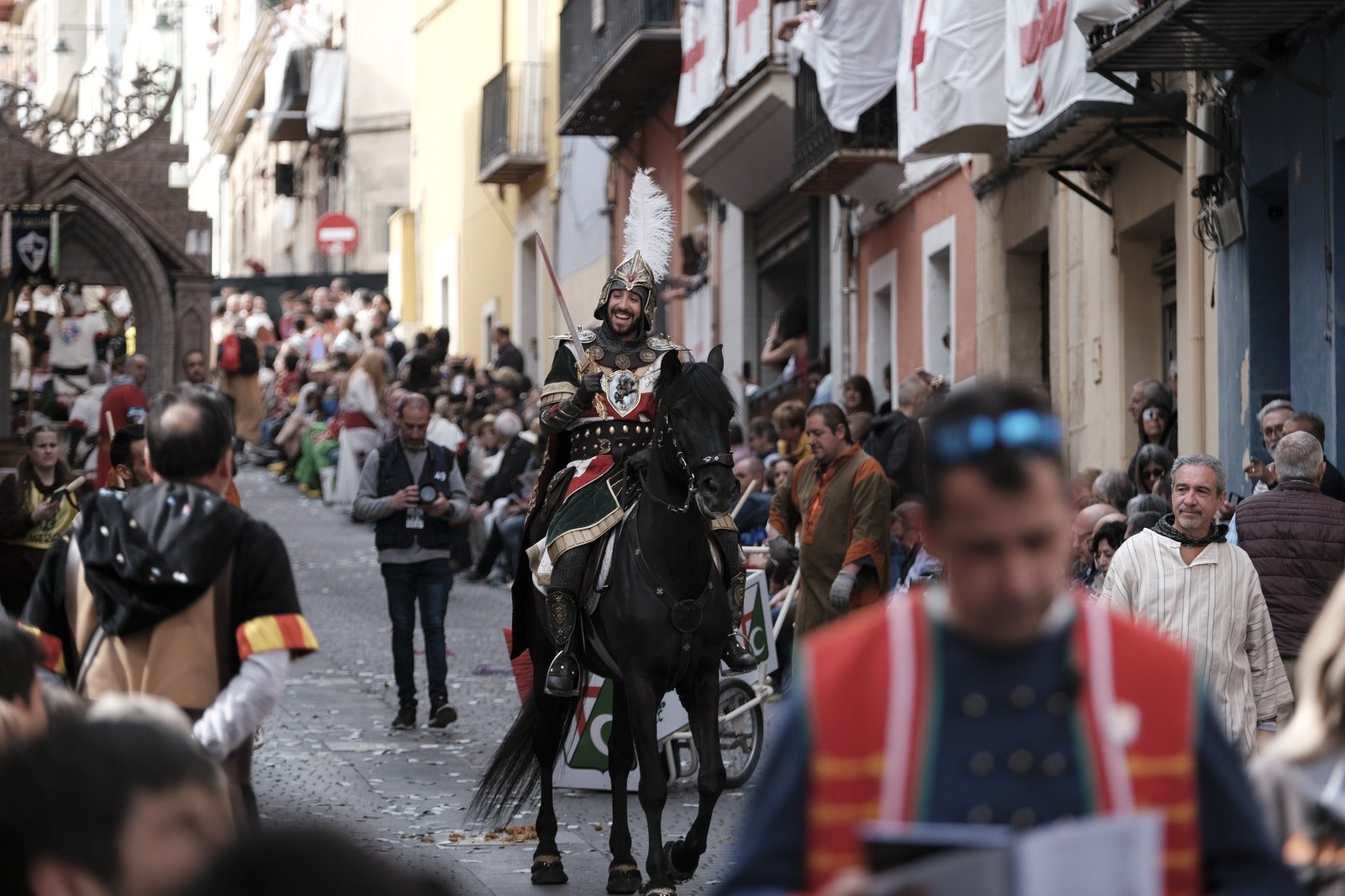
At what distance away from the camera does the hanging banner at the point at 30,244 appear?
2469 centimetres

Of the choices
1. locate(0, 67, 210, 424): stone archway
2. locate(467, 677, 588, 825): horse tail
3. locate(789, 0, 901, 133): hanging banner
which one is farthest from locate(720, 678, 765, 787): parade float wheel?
locate(0, 67, 210, 424): stone archway

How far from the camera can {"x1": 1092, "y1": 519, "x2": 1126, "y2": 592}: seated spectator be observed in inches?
417

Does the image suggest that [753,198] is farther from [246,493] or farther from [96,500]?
[96,500]

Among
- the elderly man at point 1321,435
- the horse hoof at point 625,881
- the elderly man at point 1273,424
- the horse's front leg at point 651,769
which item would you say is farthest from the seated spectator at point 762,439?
the horse hoof at point 625,881

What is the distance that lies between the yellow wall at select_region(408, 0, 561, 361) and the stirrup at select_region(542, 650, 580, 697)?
27.7 metres

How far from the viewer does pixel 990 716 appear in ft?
9.73

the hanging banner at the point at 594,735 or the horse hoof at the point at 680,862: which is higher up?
the hanging banner at the point at 594,735

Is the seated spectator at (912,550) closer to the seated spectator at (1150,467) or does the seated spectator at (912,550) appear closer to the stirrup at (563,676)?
the seated spectator at (1150,467)

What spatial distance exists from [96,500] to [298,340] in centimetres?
3173

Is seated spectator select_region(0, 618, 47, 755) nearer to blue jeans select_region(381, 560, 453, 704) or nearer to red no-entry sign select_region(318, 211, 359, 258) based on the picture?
blue jeans select_region(381, 560, 453, 704)

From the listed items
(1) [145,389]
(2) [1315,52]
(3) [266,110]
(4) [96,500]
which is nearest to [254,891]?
(4) [96,500]

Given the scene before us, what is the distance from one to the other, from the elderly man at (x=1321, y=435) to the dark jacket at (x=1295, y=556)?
792mm

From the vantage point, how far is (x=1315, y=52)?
13164mm

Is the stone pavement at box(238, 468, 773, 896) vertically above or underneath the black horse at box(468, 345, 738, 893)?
underneath
